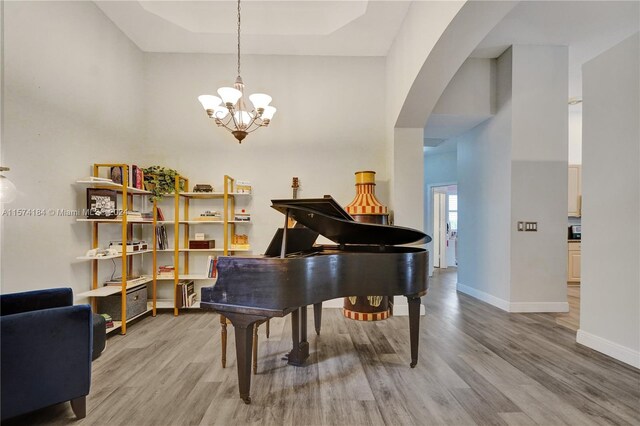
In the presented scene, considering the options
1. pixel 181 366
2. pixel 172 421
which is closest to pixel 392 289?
pixel 172 421

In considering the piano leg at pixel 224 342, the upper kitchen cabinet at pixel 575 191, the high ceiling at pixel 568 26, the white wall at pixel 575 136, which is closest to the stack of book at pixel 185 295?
the piano leg at pixel 224 342

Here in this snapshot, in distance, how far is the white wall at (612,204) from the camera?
2277 millimetres

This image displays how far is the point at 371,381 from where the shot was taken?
2.04 meters

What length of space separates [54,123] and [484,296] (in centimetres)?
541

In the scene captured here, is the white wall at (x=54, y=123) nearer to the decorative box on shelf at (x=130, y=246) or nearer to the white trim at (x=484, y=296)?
the decorative box on shelf at (x=130, y=246)

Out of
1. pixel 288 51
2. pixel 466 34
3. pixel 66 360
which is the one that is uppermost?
pixel 288 51

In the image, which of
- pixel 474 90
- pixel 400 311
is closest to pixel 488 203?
pixel 474 90

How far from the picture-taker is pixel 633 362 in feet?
7.29

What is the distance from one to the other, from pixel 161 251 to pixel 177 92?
2.22 metres

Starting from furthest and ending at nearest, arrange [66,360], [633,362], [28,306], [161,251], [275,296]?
[161,251], [633,362], [28,306], [275,296], [66,360]

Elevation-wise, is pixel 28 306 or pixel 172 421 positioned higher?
pixel 28 306

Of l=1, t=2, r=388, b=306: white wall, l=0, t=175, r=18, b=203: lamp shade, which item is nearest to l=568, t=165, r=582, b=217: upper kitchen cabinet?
l=1, t=2, r=388, b=306: white wall

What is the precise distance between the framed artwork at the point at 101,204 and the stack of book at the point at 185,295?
3.87 feet

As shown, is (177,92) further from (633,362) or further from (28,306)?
(633,362)
